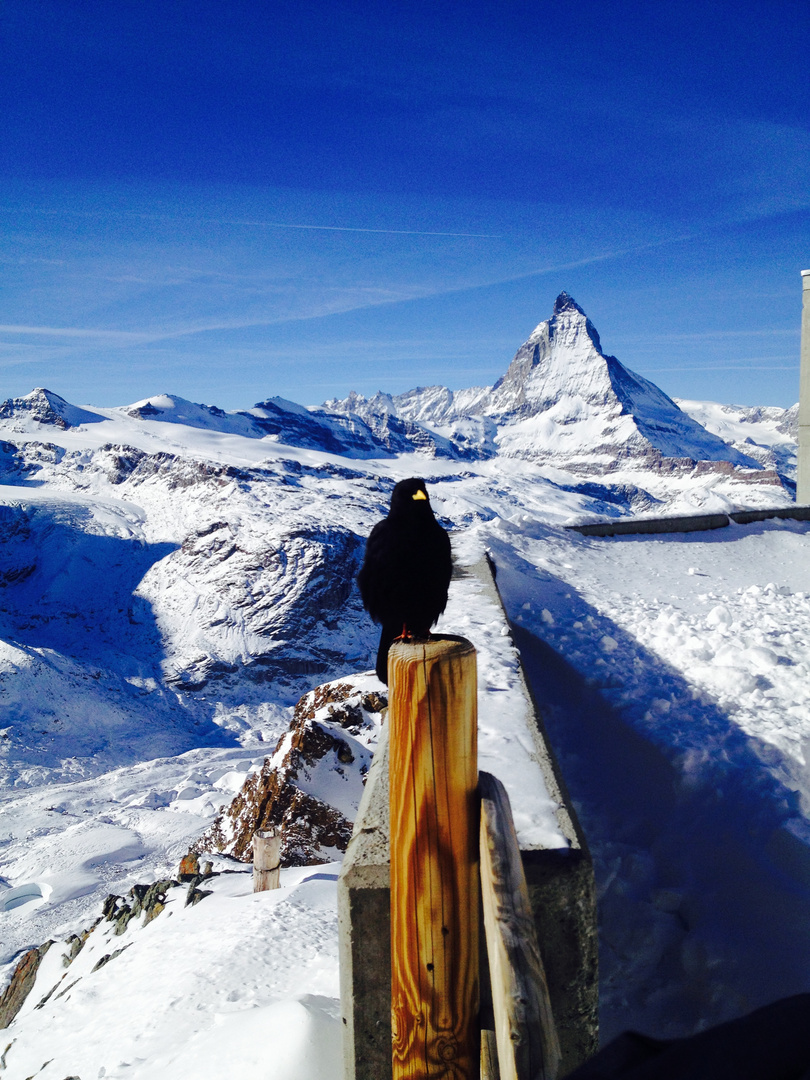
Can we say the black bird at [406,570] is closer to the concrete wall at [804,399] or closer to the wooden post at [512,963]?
the wooden post at [512,963]

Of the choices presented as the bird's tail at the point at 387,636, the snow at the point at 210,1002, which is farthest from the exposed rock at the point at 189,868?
the bird's tail at the point at 387,636

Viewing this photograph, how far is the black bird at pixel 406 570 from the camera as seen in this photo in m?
3.91

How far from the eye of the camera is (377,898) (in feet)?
6.40

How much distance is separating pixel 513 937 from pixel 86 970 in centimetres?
741

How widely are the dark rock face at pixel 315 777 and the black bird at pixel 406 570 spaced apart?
235 inches

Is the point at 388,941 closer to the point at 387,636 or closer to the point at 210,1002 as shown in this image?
the point at 387,636

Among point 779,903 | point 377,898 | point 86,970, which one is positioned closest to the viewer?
point 377,898

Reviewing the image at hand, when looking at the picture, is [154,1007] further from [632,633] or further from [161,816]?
[161,816]

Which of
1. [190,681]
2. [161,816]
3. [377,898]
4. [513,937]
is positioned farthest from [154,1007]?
[190,681]

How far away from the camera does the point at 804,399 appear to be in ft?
49.0

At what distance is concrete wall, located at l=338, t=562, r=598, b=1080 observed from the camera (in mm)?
1977

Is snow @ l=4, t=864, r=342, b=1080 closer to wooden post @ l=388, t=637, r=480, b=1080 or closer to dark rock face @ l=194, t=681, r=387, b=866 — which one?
wooden post @ l=388, t=637, r=480, b=1080

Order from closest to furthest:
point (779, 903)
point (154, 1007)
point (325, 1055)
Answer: point (325, 1055)
point (779, 903)
point (154, 1007)

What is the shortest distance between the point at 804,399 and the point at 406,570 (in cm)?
1455
